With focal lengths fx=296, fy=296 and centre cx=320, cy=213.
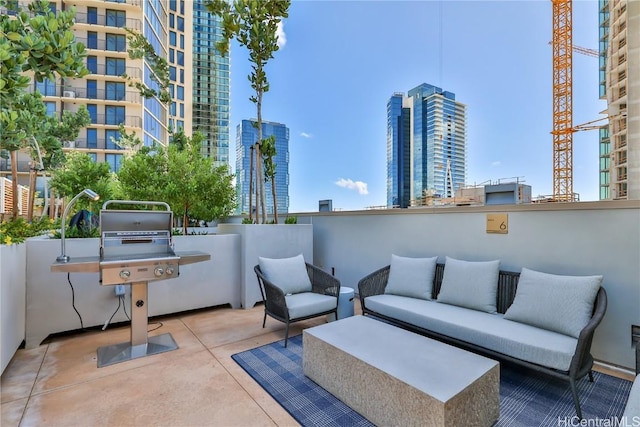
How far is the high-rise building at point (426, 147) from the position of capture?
14.5ft

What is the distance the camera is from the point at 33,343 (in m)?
3.03

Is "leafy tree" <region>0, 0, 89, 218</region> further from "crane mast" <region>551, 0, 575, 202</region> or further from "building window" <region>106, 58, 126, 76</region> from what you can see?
"building window" <region>106, 58, 126, 76</region>

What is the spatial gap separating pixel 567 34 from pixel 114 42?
24.0 metres

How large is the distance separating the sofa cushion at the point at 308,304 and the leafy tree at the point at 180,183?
270 cm

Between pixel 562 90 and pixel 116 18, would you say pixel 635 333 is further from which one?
pixel 116 18

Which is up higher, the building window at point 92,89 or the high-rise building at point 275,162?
the building window at point 92,89

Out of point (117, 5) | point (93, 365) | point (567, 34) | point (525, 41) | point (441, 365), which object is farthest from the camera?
point (117, 5)

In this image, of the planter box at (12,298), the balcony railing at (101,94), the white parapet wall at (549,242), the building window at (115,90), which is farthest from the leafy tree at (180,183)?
the building window at (115,90)

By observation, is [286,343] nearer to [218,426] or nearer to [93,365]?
[218,426]

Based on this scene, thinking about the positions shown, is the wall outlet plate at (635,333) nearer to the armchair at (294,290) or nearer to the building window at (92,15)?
the armchair at (294,290)

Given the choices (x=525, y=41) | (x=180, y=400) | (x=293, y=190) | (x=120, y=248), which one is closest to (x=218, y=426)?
(x=180, y=400)

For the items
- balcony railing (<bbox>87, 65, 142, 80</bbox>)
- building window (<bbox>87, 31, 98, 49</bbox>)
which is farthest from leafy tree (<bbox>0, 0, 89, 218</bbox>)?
building window (<bbox>87, 31, 98, 49</bbox>)

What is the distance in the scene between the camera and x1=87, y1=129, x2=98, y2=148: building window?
61.9 feet

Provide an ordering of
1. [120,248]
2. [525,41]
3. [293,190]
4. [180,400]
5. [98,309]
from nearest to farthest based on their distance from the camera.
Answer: [180,400]
[120,248]
[98,309]
[525,41]
[293,190]
